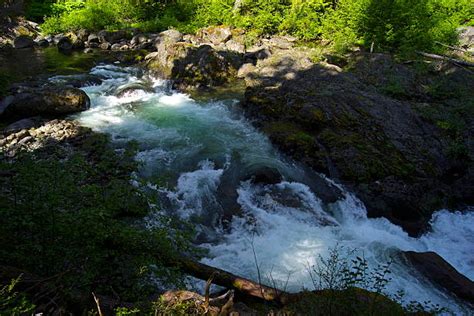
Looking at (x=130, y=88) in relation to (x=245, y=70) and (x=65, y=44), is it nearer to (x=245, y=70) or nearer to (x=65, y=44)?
(x=245, y=70)

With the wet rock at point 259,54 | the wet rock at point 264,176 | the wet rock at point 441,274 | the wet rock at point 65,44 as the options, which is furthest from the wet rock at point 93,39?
the wet rock at point 441,274

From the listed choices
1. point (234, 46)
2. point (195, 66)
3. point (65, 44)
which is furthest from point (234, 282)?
point (65, 44)

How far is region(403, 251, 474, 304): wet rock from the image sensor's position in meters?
6.42

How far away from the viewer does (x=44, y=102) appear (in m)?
12.6

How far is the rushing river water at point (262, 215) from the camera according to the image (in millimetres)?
6957

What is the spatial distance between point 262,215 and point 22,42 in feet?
78.0

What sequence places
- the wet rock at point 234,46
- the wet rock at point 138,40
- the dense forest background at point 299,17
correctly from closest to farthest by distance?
the dense forest background at point 299,17
the wet rock at point 234,46
the wet rock at point 138,40

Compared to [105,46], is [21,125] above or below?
below

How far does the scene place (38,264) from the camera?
3938 millimetres

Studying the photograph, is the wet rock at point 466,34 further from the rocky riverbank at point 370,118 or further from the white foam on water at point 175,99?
the white foam on water at point 175,99

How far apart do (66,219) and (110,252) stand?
67 centimetres

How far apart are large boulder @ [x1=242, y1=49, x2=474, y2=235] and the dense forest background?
18.3 ft

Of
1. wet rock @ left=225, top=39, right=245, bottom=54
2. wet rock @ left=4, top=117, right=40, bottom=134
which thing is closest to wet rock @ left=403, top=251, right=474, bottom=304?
→ wet rock @ left=4, top=117, right=40, bottom=134

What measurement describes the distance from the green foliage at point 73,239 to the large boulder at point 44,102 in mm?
8872
